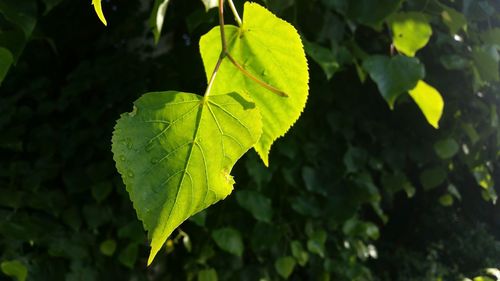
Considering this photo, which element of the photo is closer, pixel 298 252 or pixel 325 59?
pixel 325 59

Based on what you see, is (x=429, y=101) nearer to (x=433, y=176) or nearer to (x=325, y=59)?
(x=325, y=59)

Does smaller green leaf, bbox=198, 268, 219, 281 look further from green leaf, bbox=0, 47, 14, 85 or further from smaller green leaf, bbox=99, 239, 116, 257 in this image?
green leaf, bbox=0, 47, 14, 85

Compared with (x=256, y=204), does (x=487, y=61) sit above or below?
above

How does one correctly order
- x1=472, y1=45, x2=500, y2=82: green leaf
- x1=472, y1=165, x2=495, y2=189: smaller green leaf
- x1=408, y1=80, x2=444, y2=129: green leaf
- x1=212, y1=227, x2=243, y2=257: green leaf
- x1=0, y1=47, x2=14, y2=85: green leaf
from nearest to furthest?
x1=0, y1=47, x2=14, y2=85: green leaf < x1=408, y1=80, x2=444, y2=129: green leaf < x1=212, y1=227, x2=243, y2=257: green leaf < x1=472, y1=45, x2=500, y2=82: green leaf < x1=472, y1=165, x2=495, y2=189: smaller green leaf

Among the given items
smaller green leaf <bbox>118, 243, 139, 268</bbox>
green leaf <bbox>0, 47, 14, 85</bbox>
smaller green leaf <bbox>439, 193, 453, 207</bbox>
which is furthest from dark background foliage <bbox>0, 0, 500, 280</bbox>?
green leaf <bbox>0, 47, 14, 85</bbox>

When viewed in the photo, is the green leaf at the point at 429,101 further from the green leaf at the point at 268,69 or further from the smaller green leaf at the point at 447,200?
the smaller green leaf at the point at 447,200

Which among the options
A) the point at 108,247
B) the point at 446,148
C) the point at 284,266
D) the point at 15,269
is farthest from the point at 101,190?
the point at 446,148

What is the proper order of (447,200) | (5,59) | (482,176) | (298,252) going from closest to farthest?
(5,59), (298,252), (482,176), (447,200)
